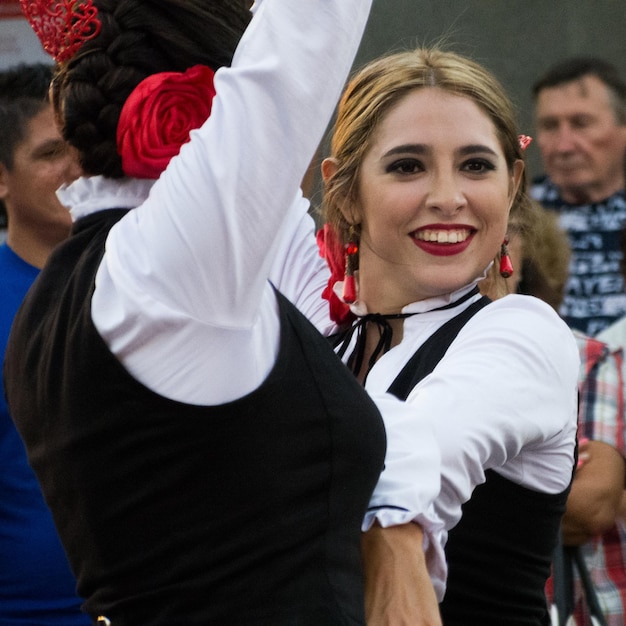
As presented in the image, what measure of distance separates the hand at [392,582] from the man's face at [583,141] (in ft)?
8.52

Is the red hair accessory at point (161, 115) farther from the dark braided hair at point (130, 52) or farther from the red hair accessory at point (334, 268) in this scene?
the red hair accessory at point (334, 268)

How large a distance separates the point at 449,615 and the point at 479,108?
2.60 feet

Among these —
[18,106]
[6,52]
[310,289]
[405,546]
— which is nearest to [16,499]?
[310,289]

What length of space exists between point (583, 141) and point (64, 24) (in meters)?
2.74

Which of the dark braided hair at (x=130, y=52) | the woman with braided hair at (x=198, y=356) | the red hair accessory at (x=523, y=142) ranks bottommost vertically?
the woman with braided hair at (x=198, y=356)

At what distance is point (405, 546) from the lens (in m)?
1.40

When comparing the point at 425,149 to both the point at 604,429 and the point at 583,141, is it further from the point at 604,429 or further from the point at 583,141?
the point at 583,141

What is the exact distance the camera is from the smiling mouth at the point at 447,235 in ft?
6.34

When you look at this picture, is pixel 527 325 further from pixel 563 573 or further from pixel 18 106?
pixel 18 106

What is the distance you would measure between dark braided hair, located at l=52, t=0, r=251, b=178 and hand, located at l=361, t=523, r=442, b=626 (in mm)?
502

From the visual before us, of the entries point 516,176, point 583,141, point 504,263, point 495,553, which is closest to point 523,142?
point 516,176

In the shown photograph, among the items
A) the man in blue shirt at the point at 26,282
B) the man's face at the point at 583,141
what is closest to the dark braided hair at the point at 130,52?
the man in blue shirt at the point at 26,282

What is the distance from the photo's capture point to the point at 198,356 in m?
1.18

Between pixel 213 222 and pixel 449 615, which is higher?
pixel 213 222
